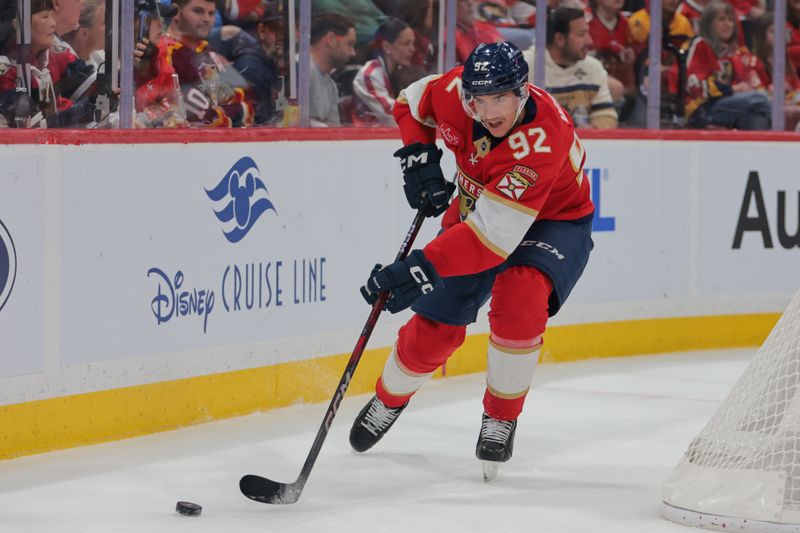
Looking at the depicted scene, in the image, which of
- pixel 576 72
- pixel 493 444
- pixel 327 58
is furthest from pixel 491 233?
pixel 576 72

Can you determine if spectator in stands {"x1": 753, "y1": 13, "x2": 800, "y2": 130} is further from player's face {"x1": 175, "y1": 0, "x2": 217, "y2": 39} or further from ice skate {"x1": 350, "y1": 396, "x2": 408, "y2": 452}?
Result: ice skate {"x1": 350, "y1": 396, "x2": 408, "y2": 452}

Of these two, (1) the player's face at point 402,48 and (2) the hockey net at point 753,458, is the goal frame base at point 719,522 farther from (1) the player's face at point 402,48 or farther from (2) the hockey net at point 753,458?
(1) the player's face at point 402,48

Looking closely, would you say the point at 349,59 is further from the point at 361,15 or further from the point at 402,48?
the point at 402,48

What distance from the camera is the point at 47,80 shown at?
3975 mm

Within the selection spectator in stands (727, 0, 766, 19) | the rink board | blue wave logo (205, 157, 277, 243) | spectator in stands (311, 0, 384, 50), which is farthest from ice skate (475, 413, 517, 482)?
spectator in stands (727, 0, 766, 19)

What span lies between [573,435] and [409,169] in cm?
107

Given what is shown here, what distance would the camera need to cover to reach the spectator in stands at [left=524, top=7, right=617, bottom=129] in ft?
19.0

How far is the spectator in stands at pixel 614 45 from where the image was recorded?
19.6 ft

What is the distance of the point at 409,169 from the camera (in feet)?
12.0

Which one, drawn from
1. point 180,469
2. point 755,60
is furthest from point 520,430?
point 755,60

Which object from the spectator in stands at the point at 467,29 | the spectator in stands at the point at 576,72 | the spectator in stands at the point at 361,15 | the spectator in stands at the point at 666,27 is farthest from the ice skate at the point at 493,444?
the spectator in stands at the point at 666,27

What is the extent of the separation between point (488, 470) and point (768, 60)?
344cm

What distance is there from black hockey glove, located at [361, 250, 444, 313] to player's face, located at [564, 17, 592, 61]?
2760 mm

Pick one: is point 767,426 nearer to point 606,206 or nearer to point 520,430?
point 520,430
